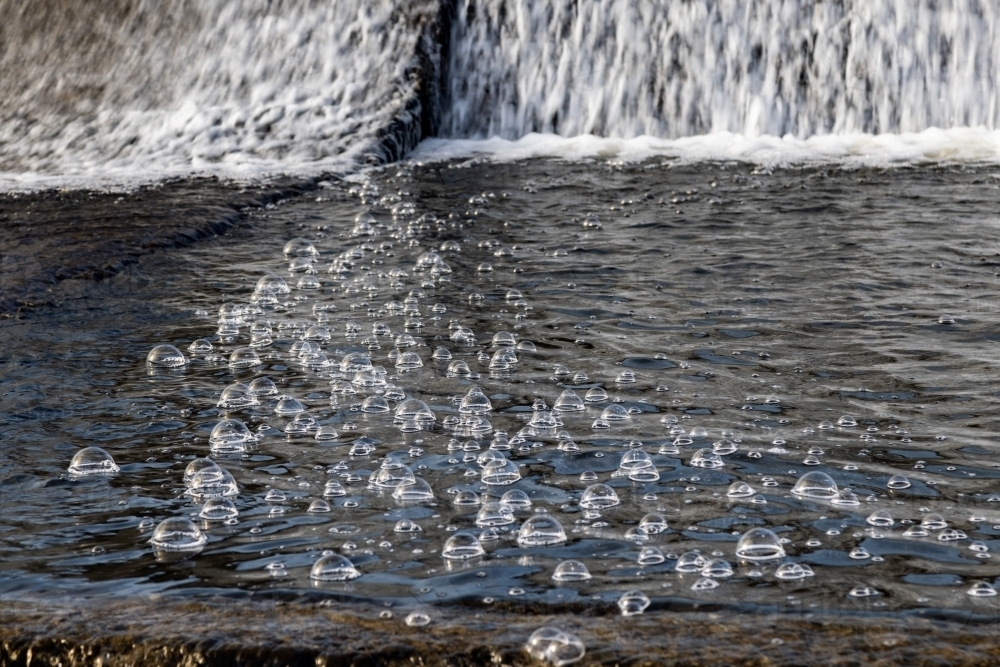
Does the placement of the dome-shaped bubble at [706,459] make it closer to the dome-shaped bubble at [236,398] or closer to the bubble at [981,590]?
the bubble at [981,590]

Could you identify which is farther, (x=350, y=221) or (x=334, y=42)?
(x=334, y=42)

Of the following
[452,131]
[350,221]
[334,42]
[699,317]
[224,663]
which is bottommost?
[224,663]

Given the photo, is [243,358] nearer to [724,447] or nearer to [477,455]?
[477,455]

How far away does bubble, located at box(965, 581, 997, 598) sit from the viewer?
2.39 metres

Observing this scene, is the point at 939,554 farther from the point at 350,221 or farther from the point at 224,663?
the point at 350,221

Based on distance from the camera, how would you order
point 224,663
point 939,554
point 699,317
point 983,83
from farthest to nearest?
point 983,83 < point 699,317 < point 939,554 < point 224,663

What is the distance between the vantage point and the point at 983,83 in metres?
7.86

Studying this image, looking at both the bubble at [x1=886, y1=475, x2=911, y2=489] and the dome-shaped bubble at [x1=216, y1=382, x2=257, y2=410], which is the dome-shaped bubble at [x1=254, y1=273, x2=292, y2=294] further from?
the bubble at [x1=886, y1=475, x2=911, y2=489]

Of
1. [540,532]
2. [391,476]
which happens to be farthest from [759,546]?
[391,476]

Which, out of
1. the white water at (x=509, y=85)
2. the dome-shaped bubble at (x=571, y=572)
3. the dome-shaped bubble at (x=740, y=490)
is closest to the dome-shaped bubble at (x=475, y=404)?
the dome-shaped bubble at (x=740, y=490)

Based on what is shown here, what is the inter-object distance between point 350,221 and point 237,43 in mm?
3465

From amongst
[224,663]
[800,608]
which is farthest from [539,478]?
[224,663]

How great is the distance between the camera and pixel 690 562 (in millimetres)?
2576

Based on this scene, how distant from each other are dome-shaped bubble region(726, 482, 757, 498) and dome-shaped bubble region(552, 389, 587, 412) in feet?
2.42
